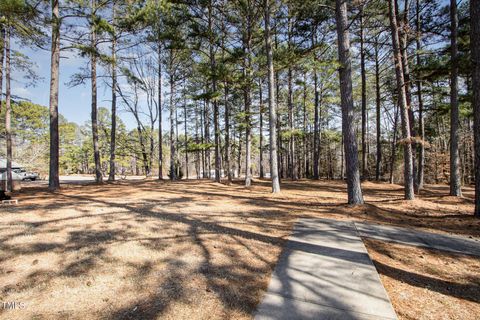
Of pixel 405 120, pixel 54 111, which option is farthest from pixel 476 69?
pixel 54 111

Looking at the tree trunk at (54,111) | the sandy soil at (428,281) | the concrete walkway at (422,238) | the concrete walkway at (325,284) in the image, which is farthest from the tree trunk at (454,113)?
the tree trunk at (54,111)

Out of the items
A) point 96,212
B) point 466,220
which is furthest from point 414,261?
point 96,212

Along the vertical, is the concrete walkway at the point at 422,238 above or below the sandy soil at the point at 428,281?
above

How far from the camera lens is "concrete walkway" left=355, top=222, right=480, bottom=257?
405 cm

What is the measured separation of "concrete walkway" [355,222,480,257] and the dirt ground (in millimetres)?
622

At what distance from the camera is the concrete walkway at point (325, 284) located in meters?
2.28

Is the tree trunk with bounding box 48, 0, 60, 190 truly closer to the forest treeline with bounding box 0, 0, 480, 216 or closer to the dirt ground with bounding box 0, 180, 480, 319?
the forest treeline with bounding box 0, 0, 480, 216

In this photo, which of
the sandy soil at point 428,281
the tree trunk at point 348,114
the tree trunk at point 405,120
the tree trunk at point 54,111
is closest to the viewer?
the sandy soil at point 428,281

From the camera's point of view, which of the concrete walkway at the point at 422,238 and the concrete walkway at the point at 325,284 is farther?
the concrete walkway at the point at 422,238

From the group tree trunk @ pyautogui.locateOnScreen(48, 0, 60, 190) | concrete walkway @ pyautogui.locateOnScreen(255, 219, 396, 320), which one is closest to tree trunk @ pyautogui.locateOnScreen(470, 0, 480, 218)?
concrete walkway @ pyautogui.locateOnScreen(255, 219, 396, 320)

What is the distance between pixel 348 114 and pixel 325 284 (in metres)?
5.61

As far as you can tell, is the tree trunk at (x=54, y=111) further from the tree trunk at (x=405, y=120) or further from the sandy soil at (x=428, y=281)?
the tree trunk at (x=405, y=120)

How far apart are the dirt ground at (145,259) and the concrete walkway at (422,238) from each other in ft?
2.04

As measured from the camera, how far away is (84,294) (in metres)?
2.51
